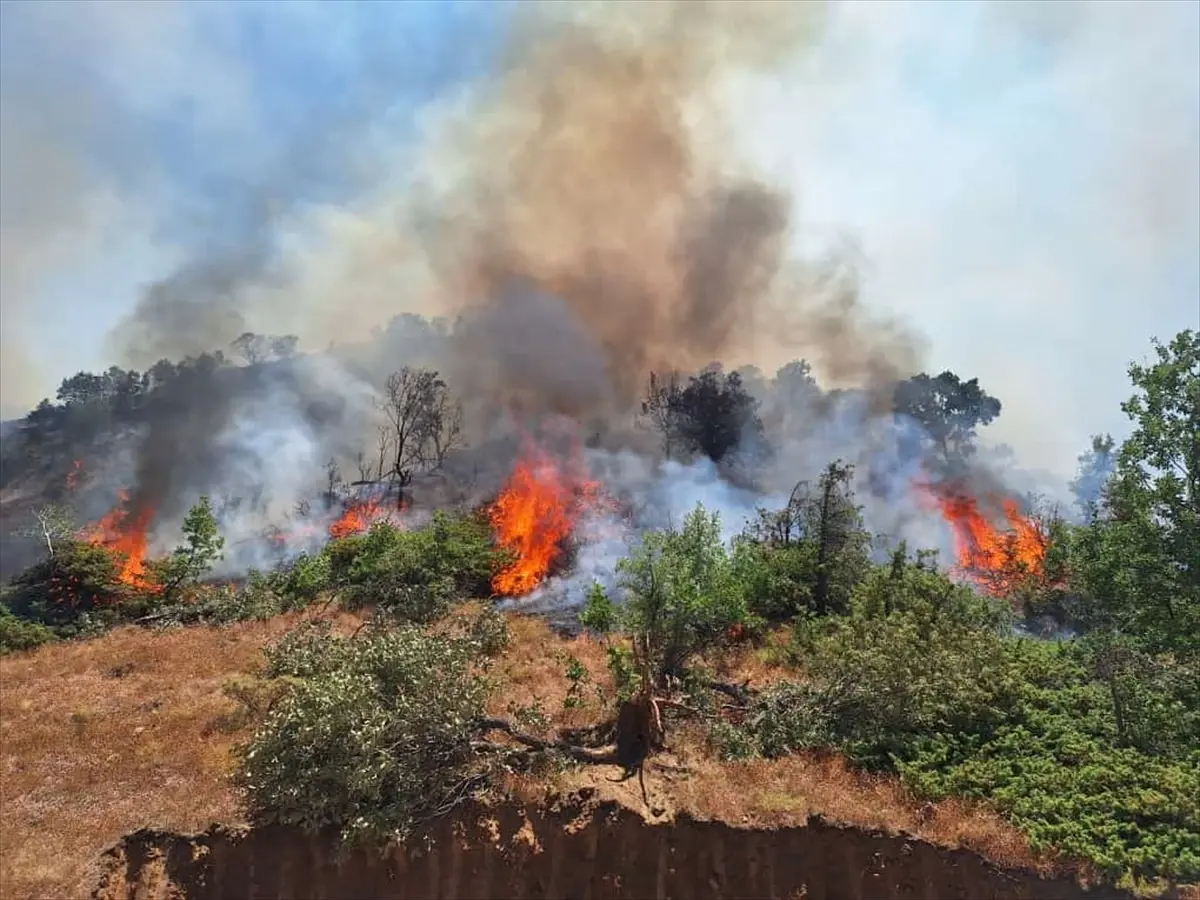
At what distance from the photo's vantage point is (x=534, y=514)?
33969mm

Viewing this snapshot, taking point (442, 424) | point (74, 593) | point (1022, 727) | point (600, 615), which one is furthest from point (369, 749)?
point (442, 424)

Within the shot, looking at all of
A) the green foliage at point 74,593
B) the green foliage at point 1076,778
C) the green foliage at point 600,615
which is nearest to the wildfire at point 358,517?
the green foliage at point 74,593

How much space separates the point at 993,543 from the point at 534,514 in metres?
22.6

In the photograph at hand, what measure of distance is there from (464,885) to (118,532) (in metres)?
34.5

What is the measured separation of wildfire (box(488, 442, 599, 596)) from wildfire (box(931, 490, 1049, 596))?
58.7 ft

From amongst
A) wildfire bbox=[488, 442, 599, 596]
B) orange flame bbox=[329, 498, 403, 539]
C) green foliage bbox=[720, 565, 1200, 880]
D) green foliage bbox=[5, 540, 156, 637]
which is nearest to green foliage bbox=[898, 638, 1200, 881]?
green foliage bbox=[720, 565, 1200, 880]

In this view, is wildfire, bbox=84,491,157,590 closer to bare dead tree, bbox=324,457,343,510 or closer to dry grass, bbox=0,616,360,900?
bare dead tree, bbox=324,457,343,510

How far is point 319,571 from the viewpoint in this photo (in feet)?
93.4

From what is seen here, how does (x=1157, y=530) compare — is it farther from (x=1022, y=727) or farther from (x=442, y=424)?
(x=442, y=424)

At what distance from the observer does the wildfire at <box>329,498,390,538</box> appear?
3578 cm

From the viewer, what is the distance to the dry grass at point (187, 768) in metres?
12.5

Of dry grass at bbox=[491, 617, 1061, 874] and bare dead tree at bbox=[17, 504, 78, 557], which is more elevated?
bare dead tree at bbox=[17, 504, 78, 557]

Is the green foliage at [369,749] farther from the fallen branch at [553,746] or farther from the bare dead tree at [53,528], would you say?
the bare dead tree at [53,528]

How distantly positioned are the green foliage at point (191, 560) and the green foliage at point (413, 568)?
15.9 ft
